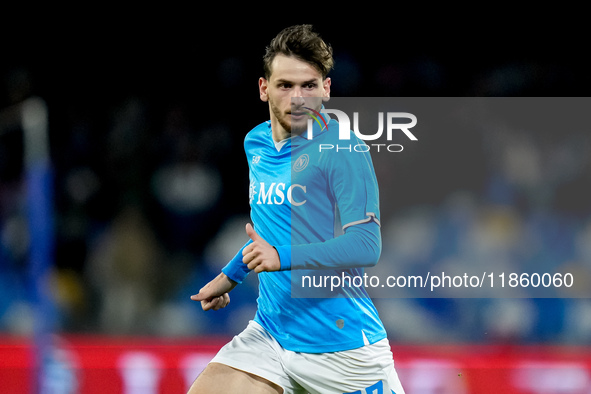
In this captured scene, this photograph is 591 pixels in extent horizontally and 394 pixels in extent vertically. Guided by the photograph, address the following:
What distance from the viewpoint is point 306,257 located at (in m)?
1.64

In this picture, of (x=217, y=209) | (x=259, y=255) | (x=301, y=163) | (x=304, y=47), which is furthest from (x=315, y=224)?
(x=217, y=209)

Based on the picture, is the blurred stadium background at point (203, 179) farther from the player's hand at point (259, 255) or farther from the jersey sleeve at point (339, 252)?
the player's hand at point (259, 255)

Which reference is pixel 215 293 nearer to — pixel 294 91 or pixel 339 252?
pixel 339 252

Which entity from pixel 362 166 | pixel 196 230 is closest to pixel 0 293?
pixel 196 230

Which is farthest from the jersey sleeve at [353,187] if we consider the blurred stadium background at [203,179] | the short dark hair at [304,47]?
the blurred stadium background at [203,179]

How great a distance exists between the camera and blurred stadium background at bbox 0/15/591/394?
3793 millimetres

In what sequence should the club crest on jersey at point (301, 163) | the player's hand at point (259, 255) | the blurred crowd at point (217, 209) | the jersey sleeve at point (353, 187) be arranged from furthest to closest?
the blurred crowd at point (217, 209), the club crest on jersey at point (301, 163), the jersey sleeve at point (353, 187), the player's hand at point (259, 255)

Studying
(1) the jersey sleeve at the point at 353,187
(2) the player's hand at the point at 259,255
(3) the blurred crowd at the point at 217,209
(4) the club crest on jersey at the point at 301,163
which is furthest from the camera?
(3) the blurred crowd at the point at 217,209

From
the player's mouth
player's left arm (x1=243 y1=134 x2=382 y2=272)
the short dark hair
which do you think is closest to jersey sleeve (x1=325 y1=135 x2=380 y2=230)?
player's left arm (x1=243 y1=134 x2=382 y2=272)

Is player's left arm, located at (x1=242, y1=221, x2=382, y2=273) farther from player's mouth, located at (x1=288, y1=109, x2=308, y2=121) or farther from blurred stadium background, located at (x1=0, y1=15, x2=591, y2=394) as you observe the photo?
blurred stadium background, located at (x1=0, y1=15, x2=591, y2=394)

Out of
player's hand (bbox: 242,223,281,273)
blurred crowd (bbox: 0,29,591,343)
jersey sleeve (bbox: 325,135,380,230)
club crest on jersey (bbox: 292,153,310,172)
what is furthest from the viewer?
blurred crowd (bbox: 0,29,591,343)

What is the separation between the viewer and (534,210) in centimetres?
396

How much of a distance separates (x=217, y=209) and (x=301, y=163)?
2.23 metres

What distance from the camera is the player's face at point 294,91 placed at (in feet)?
6.24
